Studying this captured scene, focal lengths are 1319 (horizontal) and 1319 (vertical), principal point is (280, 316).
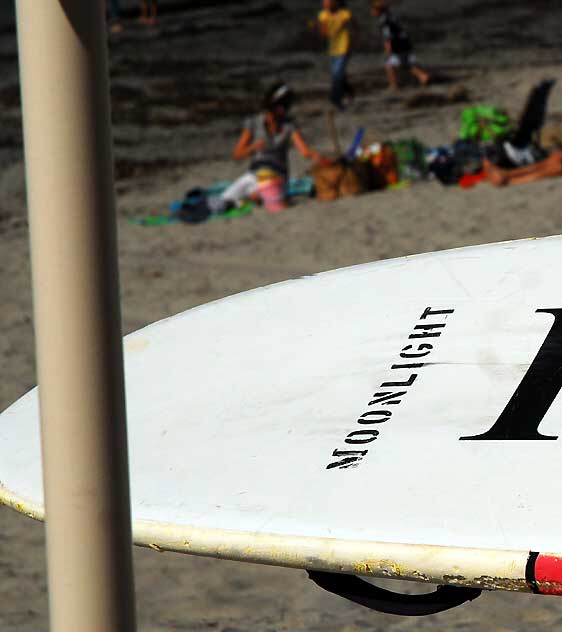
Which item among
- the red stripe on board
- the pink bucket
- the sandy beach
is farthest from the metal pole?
the pink bucket

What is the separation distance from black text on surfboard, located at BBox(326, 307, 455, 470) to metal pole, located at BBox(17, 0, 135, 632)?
1.00m

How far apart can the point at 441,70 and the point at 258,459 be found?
40.2 ft

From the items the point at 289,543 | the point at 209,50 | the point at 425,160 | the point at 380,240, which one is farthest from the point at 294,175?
the point at 289,543

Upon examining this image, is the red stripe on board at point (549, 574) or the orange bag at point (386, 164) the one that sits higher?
the red stripe on board at point (549, 574)

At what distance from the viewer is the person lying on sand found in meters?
9.40

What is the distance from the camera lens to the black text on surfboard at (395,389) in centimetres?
280

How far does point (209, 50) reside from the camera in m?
16.0

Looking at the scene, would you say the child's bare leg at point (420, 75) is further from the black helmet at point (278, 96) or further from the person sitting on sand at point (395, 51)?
the black helmet at point (278, 96)

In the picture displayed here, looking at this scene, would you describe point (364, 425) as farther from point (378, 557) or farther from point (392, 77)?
point (392, 77)

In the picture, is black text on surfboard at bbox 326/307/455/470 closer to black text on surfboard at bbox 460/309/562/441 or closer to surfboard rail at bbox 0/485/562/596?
black text on surfboard at bbox 460/309/562/441

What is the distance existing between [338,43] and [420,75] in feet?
3.49

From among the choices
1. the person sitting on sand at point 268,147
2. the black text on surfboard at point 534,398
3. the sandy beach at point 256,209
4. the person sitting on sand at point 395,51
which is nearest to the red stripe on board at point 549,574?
the black text on surfboard at point 534,398

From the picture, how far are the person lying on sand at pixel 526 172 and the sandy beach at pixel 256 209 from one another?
10 cm

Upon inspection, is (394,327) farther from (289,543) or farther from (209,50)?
(209,50)
